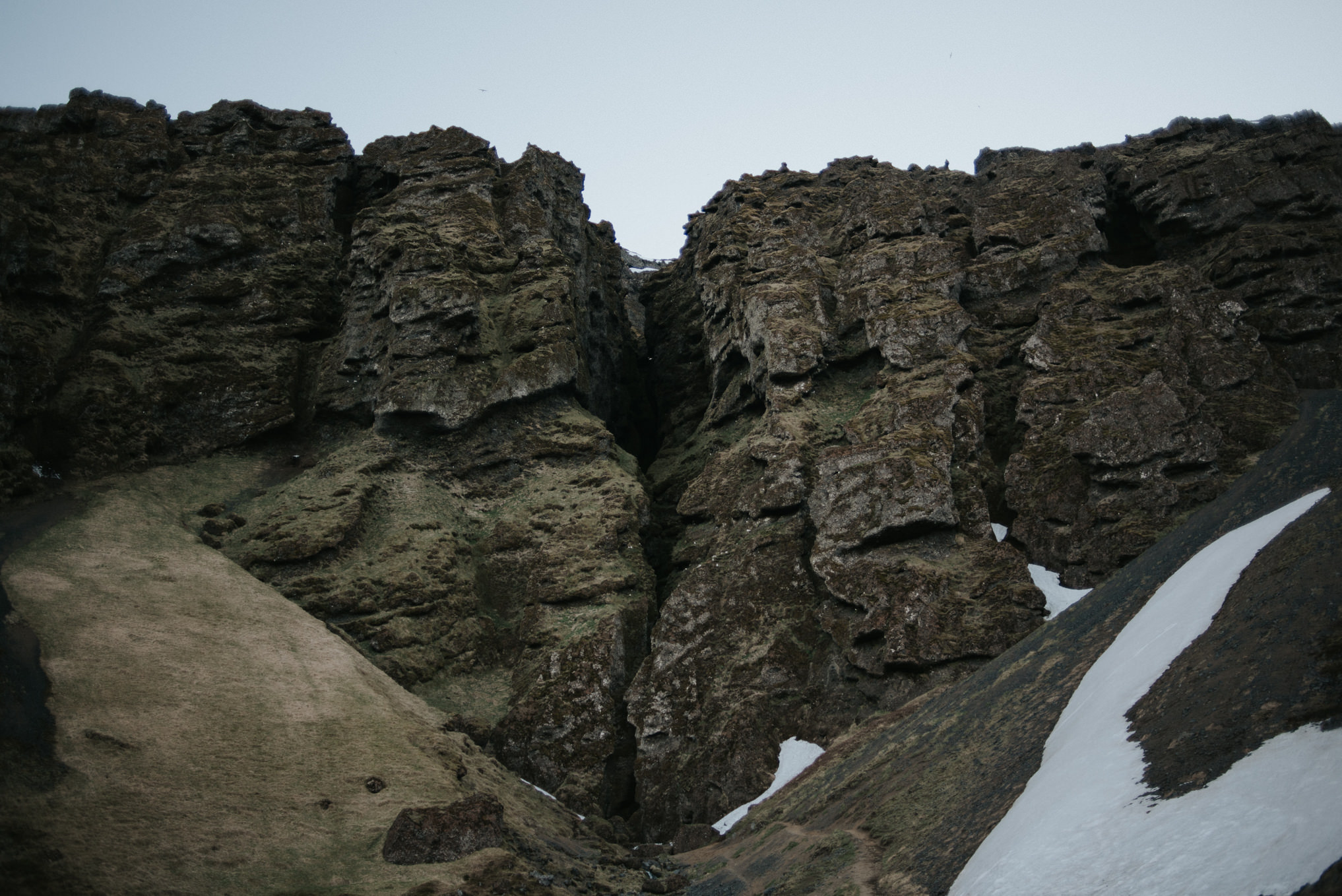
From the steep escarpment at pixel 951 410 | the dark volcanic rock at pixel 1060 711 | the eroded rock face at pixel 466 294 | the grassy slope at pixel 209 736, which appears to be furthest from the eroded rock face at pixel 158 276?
the dark volcanic rock at pixel 1060 711

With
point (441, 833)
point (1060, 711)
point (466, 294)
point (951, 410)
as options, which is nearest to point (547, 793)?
point (441, 833)

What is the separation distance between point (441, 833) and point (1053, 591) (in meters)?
29.7

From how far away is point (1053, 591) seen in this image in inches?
1475

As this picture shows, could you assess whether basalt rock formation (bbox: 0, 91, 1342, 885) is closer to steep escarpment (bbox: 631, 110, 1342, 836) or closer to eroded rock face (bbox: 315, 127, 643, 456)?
steep escarpment (bbox: 631, 110, 1342, 836)

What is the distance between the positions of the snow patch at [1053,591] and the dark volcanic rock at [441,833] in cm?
2572

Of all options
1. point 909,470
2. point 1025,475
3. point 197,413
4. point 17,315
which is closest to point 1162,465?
point 1025,475

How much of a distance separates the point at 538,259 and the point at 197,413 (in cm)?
2759

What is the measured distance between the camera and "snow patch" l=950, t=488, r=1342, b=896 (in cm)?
942

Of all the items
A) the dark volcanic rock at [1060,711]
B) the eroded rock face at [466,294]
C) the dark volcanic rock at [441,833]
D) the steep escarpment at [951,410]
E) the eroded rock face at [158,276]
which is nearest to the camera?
the dark volcanic rock at [1060,711]

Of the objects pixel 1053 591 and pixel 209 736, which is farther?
pixel 1053 591

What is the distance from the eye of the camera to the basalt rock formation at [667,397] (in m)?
38.3

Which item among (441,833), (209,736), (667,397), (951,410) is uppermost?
(667,397)

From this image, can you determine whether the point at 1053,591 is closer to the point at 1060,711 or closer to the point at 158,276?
the point at 1060,711

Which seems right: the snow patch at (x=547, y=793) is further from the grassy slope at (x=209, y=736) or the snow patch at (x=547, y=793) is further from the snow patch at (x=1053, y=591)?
the snow patch at (x=1053, y=591)
